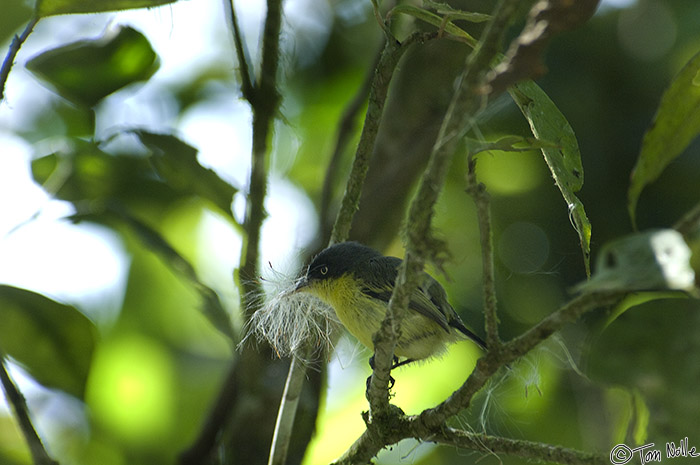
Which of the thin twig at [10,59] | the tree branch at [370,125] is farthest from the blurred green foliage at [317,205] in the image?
the thin twig at [10,59]

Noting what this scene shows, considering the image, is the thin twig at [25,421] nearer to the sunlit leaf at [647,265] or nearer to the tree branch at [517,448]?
the tree branch at [517,448]

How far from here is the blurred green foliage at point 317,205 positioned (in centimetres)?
191

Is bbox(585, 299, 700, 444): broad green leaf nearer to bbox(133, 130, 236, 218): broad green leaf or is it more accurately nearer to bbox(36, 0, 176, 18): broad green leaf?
bbox(36, 0, 176, 18): broad green leaf

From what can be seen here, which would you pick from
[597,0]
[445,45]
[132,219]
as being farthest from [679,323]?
[445,45]

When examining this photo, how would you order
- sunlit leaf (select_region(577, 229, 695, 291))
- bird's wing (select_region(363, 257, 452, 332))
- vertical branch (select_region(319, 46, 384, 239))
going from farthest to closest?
vertical branch (select_region(319, 46, 384, 239)), bird's wing (select_region(363, 257, 452, 332)), sunlit leaf (select_region(577, 229, 695, 291))

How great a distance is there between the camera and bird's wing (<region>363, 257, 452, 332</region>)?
2117 millimetres

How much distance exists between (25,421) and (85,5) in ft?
2.64

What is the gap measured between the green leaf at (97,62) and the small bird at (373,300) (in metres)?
0.74

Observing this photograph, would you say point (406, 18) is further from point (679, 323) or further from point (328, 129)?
point (679, 323)

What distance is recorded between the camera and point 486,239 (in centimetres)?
89

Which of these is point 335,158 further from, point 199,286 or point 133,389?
point 133,389

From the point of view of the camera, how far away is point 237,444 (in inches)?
83.2

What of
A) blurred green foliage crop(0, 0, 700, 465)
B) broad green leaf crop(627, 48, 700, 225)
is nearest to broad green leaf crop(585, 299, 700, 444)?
broad green leaf crop(627, 48, 700, 225)

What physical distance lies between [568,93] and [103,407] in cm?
236
